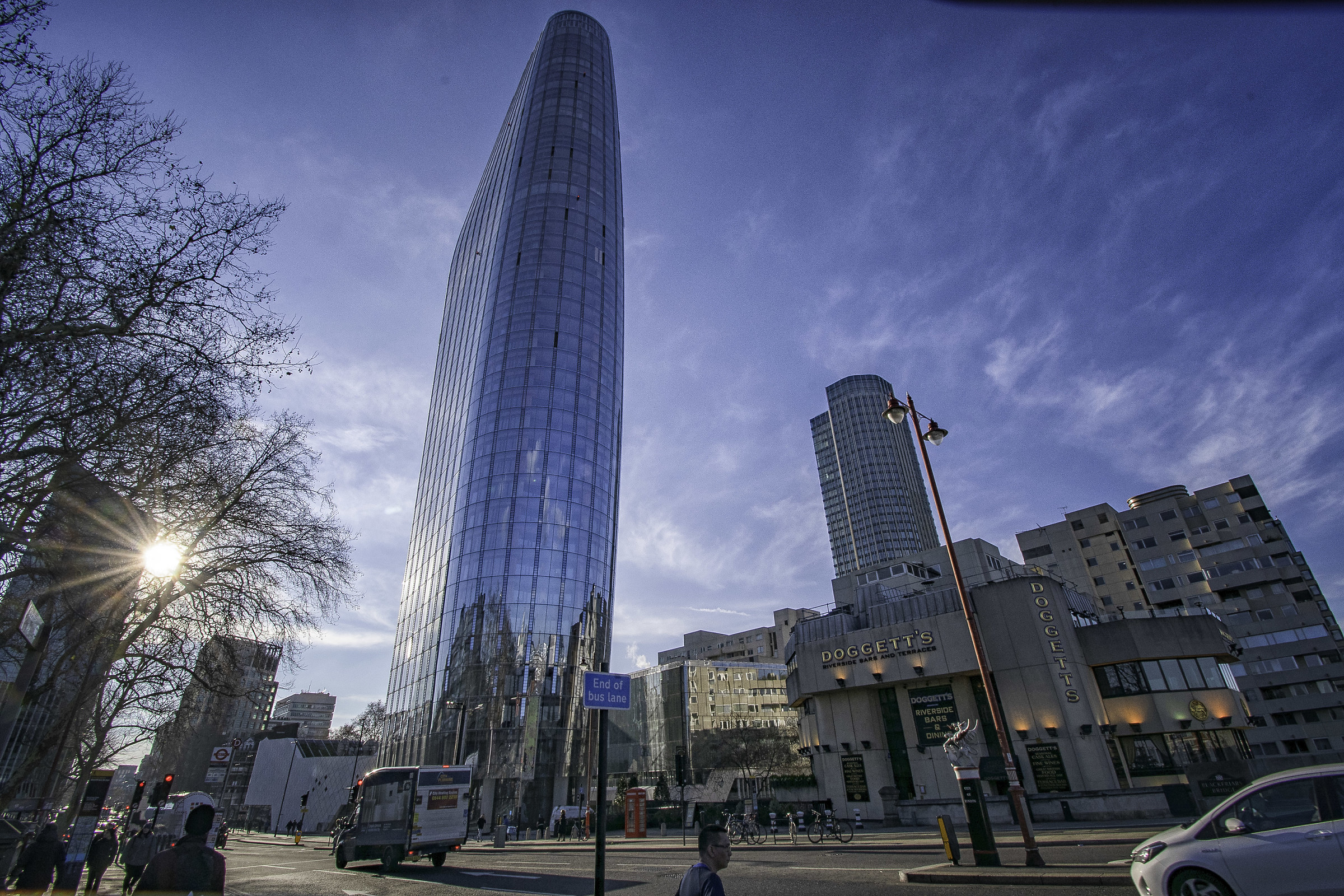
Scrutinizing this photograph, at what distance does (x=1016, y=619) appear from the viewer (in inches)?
1157

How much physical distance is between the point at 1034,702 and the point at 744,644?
356ft

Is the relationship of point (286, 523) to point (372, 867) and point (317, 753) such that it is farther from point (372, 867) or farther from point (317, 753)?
point (317, 753)

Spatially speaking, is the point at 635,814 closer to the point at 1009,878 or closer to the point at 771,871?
the point at 771,871

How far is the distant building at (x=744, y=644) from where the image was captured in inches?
4796

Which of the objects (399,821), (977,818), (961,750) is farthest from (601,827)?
(399,821)

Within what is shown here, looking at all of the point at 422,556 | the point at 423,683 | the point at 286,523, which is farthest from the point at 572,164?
the point at 286,523

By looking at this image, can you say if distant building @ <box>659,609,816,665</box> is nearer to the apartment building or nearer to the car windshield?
the apartment building

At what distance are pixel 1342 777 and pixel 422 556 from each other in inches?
2991

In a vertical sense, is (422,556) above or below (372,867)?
above

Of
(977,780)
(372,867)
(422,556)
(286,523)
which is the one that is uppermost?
(422,556)

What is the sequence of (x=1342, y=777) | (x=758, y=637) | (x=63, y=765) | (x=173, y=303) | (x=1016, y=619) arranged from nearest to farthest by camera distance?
(x=1342, y=777)
(x=173, y=303)
(x=63, y=765)
(x=1016, y=619)
(x=758, y=637)

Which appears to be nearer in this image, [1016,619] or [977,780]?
[977,780]

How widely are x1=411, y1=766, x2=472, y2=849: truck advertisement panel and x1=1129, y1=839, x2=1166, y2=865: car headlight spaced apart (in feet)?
63.5

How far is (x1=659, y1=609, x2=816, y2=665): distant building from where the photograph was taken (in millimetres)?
121812
